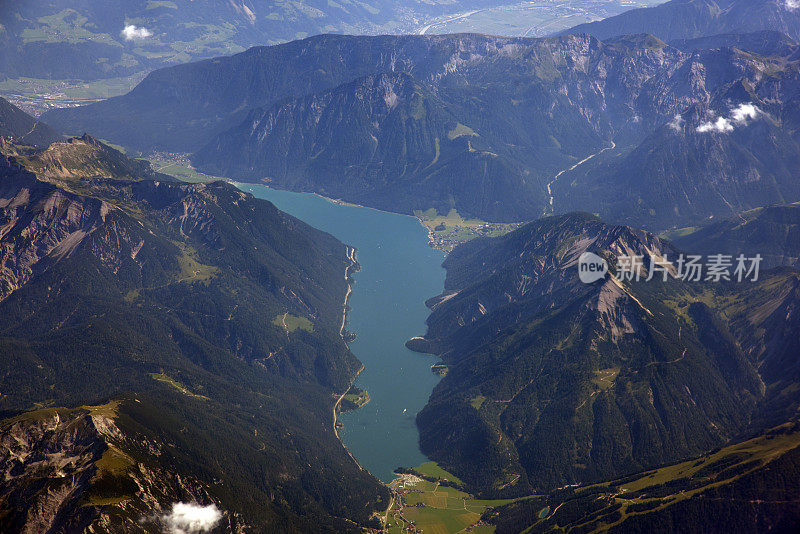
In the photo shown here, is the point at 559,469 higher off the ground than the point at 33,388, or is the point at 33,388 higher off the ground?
the point at 33,388

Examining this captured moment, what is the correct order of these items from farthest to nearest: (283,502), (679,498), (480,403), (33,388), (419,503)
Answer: (480,403)
(33,388)
(419,503)
(283,502)
(679,498)

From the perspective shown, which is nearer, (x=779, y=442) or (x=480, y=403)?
(x=779, y=442)

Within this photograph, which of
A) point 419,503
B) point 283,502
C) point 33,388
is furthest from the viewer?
point 33,388

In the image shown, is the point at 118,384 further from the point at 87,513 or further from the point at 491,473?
the point at 491,473

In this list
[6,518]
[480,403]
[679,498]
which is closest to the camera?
[6,518]

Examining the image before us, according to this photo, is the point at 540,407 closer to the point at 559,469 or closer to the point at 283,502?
the point at 559,469

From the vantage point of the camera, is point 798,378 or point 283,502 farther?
point 798,378

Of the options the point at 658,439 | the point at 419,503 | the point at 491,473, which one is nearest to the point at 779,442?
the point at 658,439

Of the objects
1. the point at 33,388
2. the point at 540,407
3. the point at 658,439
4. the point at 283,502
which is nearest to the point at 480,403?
the point at 540,407

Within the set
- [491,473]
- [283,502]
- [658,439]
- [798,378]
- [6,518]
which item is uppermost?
[798,378]
